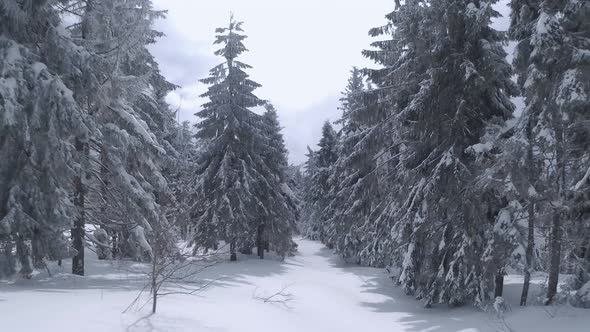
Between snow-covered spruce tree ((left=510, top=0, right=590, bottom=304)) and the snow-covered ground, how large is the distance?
6.31 ft

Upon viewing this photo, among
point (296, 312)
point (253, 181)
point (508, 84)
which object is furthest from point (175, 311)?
A: point (253, 181)

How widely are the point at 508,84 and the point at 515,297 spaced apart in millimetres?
7289

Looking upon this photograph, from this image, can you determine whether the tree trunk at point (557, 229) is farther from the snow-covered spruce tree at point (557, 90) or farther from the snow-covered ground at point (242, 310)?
the snow-covered ground at point (242, 310)

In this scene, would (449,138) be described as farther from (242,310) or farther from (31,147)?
(31,147)

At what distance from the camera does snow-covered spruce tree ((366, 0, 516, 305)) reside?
12672 millimetres

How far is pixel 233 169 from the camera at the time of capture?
24375mm

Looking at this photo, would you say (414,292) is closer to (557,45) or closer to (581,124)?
(581,124)

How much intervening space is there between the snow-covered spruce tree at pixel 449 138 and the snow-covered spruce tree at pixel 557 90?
1695 mm

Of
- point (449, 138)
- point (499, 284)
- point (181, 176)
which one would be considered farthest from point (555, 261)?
point (181, 176)

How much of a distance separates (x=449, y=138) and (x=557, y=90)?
4543 mm

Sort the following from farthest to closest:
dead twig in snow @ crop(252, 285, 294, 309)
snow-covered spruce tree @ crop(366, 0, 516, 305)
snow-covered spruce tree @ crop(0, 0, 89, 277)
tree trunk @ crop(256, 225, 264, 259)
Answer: tree trunk @ crop(256, 225, 264, 259), dead twig in snow @ crop(252, 285, 294, 309), snow-covered spruce tree @ crop(366, 0, 516, 305), snow-covered spruce tree @ crop(0, 0, 89, 277)

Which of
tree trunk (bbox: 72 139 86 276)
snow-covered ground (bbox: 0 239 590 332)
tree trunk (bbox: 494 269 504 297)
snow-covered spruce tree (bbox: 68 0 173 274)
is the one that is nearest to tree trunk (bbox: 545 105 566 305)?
snow-covered ground (bbox: 0 239 590 332)

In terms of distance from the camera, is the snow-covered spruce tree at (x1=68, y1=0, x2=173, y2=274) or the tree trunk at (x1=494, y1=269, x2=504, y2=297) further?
the tree trunk at (x1=494, y1=269, x2=504, y2=297)

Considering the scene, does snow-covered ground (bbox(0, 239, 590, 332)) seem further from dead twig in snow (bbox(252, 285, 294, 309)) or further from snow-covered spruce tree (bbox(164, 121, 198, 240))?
snow-covered spruce tree (bbox(164, 121, 198, 240))
